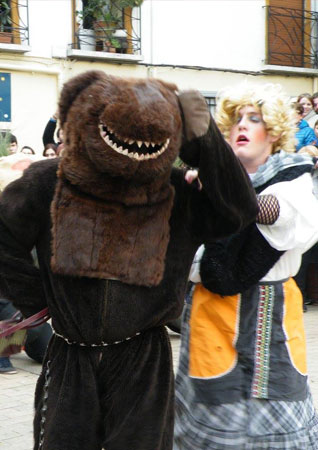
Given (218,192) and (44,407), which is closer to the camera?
(218,192)

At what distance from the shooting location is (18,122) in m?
13.3

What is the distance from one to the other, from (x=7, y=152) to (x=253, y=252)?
4.53 meters

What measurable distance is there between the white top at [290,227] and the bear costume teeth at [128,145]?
652 millimetres

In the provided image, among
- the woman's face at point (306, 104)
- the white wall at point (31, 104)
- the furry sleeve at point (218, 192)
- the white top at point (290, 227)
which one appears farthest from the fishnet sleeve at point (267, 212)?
the white wall at point (31, 104)

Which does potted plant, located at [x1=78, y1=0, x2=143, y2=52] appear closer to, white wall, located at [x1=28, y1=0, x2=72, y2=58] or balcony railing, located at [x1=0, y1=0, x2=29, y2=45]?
white wall, located at [x1=28, y1=0, x2=72, y2=58]

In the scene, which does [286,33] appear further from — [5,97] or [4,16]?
[5,97]

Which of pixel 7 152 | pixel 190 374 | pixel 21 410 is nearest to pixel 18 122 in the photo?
pixel 7 152

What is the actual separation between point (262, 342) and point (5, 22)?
11.3 meters

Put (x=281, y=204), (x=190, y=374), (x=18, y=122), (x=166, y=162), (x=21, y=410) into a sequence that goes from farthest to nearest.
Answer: (x=18, y=122)
(x=21, y=410)
(x=190, y=374)
(x=281, y=204)
(x=166, y=162)

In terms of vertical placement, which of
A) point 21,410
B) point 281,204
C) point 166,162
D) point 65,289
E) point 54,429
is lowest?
point 21,410

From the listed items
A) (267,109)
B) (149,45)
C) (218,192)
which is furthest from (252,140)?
(149,45)

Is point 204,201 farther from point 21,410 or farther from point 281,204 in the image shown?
point 21,410

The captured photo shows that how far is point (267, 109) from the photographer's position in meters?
3.09

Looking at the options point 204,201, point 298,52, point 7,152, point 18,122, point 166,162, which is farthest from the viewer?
point 298,52
